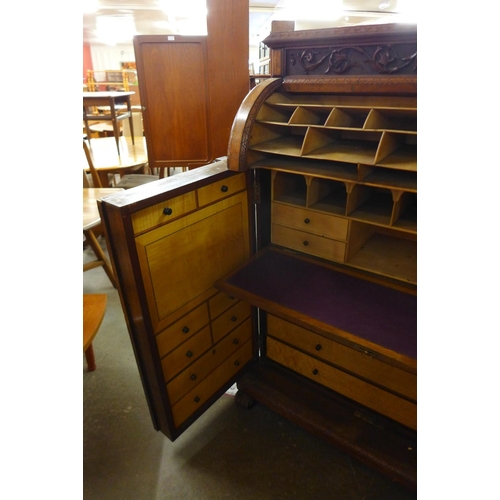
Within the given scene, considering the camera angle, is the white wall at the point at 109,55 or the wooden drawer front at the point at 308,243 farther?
the white wall at the point at 109,55

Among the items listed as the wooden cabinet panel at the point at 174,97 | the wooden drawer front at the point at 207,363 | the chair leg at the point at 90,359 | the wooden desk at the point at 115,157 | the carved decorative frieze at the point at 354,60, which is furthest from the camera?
the wooden desk at the point at 115,157

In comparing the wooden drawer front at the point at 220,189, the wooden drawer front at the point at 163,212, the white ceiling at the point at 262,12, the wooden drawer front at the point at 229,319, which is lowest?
the wooden drawer front at the point at 229,319

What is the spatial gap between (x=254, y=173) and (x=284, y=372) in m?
0.96

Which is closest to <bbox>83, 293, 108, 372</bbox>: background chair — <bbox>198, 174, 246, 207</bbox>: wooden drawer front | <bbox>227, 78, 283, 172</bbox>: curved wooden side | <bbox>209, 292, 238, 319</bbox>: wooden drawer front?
<bbox>209, 292, 238, 319</bbox>: wooden drawer front

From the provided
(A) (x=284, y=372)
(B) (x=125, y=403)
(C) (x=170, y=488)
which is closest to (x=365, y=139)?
(A) (x=284, y=372)

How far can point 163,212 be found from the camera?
1107 millimetres

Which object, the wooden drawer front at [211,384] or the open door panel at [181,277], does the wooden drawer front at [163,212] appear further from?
the wooden drawer front at [211,384]

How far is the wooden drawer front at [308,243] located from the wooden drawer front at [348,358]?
14.2 inches

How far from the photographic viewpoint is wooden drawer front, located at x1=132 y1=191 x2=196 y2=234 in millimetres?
1047

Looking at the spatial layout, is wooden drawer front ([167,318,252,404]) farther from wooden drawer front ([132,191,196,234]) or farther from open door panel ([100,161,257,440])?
wooden drawer front ([132,191,196,234])

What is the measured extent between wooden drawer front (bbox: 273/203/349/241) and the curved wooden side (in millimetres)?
262

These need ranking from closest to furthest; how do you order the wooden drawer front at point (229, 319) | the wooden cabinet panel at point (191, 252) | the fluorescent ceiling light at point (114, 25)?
1. the wooden cabinet panel at point (191, 252)
2. the wooden drawer front at point (229, 319)
3. the fluorescent ceiling light at point (114, 25)

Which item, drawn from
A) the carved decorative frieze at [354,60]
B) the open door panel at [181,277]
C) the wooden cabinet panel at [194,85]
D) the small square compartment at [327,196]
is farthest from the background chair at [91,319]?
the wooden cabinet panel at [194,85]

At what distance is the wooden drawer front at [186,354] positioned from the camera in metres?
1.31
